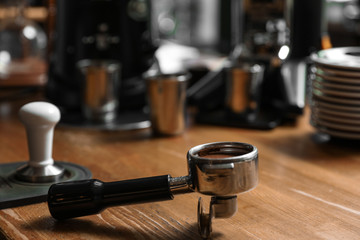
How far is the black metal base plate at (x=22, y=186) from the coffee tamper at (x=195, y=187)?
9cm

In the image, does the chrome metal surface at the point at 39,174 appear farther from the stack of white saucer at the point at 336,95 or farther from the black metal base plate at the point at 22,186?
the stack of white saucer at the point at 336,95

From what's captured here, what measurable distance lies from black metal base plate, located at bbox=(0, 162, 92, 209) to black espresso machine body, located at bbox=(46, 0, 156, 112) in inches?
15.6

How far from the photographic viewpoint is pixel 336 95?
1028 millimetres

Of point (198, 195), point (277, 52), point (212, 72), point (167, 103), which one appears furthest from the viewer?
point (212, 72)

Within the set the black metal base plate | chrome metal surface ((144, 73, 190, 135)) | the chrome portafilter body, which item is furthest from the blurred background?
the chrome portafilter body

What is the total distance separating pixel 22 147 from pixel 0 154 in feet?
0.18

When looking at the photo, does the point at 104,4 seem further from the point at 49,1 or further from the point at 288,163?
the point at 288,163

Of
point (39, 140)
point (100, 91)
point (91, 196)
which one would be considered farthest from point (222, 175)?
point (100, 91)

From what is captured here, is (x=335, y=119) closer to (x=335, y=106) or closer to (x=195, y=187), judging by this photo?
(x=335, y=106)

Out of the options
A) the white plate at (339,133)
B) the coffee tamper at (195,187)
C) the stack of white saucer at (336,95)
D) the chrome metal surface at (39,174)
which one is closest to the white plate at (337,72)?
the stack of white saucer at (336,95)

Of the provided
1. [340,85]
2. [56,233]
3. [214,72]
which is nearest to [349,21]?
[214,72]

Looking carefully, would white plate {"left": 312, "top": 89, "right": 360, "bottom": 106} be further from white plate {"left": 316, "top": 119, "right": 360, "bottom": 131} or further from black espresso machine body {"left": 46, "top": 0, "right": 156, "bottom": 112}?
black espresso machine body {"left": 46, "top": 0, "right": 156, "bottom": 112}

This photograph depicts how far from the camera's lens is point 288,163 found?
0.95 meters

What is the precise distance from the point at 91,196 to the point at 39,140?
0.64ft
